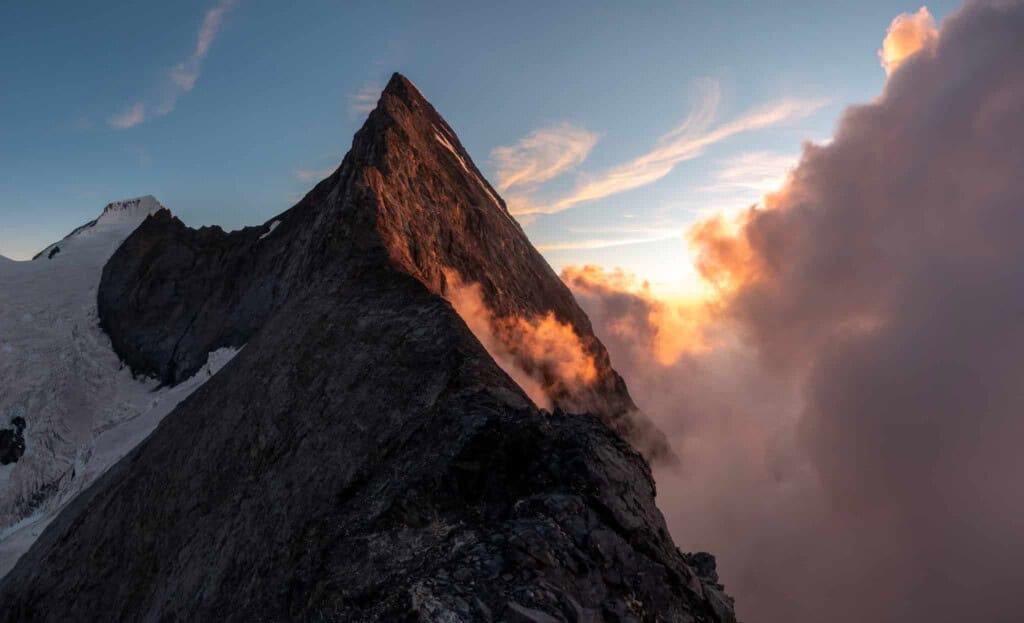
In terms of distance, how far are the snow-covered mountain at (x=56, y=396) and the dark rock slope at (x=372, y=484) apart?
34.9 feet

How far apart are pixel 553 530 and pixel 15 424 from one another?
64665mm

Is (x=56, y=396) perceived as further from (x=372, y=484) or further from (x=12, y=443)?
(x=372, y=484)

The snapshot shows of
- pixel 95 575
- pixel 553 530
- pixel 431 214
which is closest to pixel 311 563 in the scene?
→ pixel 553 530

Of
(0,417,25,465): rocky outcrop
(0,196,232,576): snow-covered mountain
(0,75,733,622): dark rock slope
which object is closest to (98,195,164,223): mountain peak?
(0,196,232,576): snow-covered mountain

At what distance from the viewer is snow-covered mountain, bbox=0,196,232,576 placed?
46062 mm

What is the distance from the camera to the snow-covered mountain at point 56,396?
46.1 m

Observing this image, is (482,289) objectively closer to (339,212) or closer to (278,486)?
(339,212)

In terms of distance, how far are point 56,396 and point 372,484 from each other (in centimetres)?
5906

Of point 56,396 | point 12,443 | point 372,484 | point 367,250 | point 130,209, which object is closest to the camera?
point 372,484

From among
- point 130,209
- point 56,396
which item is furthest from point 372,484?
point 130,209

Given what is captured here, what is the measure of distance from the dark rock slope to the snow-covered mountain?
Answer: 10648mm

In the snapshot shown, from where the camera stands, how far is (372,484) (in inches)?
603

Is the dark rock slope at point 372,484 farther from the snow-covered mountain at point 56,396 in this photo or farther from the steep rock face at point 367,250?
the snow-covered mountain at point 56,396

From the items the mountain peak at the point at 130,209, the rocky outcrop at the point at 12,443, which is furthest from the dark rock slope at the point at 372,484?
the mountain peak at the point at 130,209
